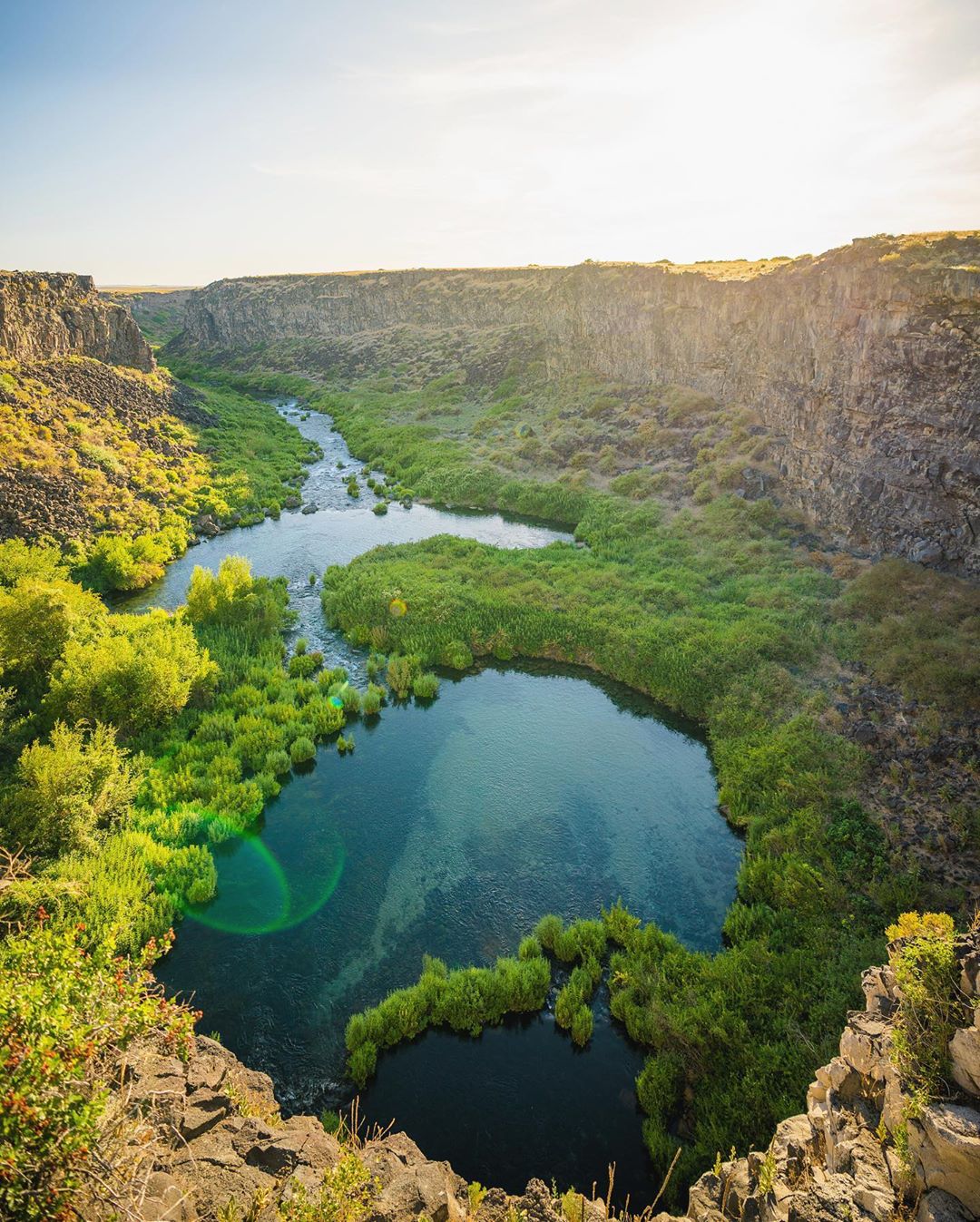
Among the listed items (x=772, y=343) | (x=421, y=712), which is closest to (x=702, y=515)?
(x=772, y=343)

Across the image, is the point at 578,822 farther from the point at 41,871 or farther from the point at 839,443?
the point at 839,443

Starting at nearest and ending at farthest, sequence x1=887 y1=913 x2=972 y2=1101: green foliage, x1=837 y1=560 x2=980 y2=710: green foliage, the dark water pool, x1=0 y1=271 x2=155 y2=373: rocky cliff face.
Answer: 1. x1=887 y1=913 x2=972 y2=1101: green foliage
2. the dark water pool
3. x1=837 y1=560 x2=980 y2=710: green foliage
4. x1=0 y1=271 x2=155 y2=373: rocky cliff face

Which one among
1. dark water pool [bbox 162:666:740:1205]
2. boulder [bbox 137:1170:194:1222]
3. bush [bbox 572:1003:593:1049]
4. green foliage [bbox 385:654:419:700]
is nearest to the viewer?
boulder [bbox 137:1170:194:1222]

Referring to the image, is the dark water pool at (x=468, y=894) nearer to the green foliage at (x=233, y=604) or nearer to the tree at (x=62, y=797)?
the tree at (x=62, y=797)

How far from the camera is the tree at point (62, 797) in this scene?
705 inches

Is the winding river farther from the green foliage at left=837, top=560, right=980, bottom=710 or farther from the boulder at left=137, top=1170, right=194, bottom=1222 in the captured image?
the green foliage at left=837, top=560, right=980, bottom=710

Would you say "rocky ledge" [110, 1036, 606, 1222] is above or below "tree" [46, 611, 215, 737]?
below

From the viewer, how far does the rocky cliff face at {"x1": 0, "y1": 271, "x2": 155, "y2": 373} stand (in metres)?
53.1

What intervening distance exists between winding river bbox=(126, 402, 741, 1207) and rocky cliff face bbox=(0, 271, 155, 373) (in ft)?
150

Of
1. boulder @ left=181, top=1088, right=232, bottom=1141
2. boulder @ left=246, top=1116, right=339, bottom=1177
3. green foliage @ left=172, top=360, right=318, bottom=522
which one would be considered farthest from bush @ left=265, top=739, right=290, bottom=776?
green foliage @ left=172, top=360, right=318, bottom=522

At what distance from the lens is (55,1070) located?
→ 696cm

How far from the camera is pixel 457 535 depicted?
46719 mm

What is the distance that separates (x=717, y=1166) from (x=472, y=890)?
9.31 metres

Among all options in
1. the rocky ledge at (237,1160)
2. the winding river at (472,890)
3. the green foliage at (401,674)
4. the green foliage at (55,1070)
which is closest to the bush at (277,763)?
the winding river at (472,890)
